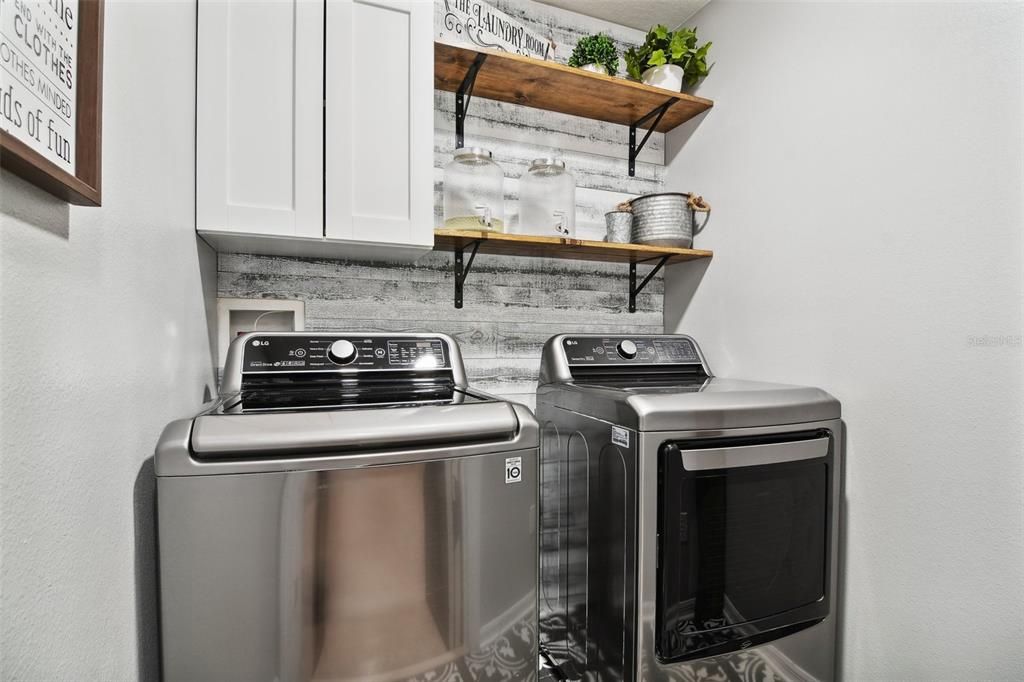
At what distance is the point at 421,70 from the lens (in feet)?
4.98

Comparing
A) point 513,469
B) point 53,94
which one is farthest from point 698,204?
point 53,94

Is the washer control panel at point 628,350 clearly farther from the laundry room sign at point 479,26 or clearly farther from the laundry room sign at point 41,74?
the laundry room sign at point 41,74

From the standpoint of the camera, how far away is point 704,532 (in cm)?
129

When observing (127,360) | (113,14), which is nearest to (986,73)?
(113,14)

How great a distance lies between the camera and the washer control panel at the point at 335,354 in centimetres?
141

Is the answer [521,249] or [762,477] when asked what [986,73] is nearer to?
[762,477]

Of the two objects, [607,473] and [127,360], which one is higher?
[127,360]

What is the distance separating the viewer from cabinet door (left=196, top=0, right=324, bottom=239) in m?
1.35

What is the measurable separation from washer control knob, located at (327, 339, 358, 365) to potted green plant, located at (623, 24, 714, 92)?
1.53m

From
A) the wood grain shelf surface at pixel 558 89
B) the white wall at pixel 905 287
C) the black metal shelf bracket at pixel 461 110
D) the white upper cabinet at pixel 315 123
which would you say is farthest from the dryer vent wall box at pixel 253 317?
the white wall at pixel 905 287

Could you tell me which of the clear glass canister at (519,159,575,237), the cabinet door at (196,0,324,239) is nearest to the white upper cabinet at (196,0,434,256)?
the cabinet door at (196,0,324,239)

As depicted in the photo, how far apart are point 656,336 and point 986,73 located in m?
1.10

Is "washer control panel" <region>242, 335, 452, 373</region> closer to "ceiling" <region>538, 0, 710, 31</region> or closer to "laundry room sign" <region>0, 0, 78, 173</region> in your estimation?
"laundry room sign" <region>0, 0, 78, 173</region>

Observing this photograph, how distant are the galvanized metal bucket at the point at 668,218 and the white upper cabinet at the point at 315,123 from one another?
2.87 ft
